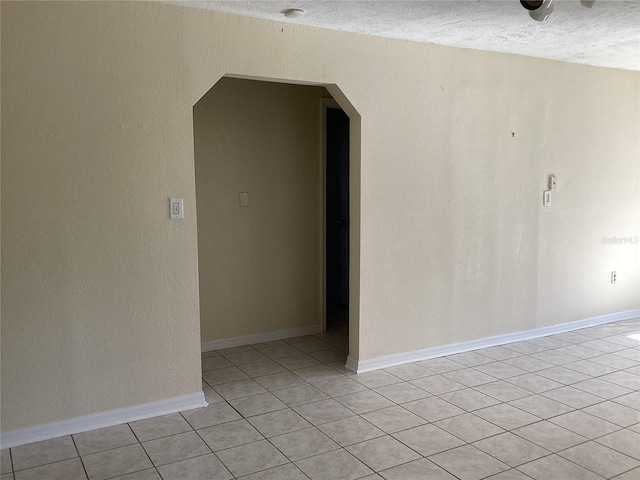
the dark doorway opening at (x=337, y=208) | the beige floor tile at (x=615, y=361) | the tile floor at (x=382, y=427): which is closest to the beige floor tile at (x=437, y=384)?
the tile floor at (x=382, y=427)

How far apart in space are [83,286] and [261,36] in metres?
1.70

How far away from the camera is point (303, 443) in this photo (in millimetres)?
2729

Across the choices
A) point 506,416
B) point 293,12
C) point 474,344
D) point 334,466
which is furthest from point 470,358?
point 293,12

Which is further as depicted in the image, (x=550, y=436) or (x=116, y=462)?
(x=550, y=436)

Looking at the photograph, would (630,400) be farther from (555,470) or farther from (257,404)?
(257,404)

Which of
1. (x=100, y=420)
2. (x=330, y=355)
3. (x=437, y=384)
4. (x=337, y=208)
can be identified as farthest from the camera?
(x=337, y=208)

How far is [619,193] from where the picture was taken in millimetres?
4973

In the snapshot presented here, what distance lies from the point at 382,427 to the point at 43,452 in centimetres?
168

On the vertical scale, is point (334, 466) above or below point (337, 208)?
below

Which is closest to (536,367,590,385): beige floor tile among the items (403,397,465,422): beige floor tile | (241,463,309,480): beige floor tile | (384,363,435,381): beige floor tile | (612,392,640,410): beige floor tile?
(612,392,640,410): beige floor tile

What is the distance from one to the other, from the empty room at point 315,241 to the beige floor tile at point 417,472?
23mm

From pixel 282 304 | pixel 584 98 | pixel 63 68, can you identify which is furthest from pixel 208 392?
pixel 584 98

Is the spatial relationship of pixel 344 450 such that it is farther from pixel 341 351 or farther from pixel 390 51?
pixel 390 51

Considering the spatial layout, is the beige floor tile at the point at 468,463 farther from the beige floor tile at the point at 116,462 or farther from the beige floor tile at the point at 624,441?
the beige floor tile at the point at 116,462
